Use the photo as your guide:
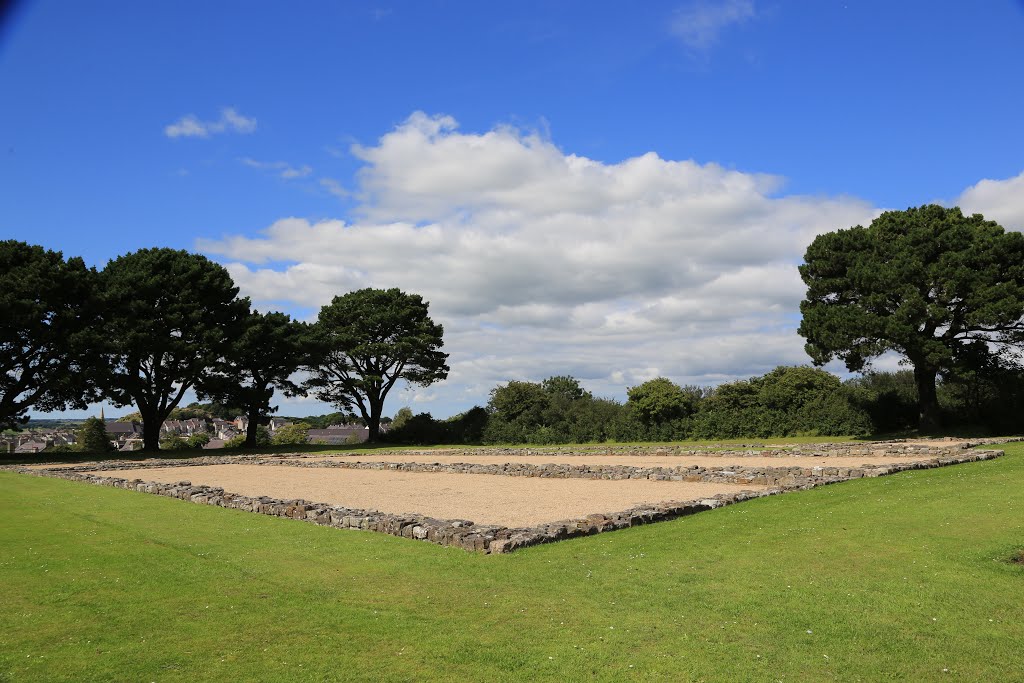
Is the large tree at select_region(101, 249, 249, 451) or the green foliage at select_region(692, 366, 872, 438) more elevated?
the large tree at select_region(101, 249, 249, 451)

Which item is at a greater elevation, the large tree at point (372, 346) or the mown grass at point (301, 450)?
the large tree at point (372, 346)

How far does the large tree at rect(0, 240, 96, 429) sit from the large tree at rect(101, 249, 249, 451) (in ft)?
4.42

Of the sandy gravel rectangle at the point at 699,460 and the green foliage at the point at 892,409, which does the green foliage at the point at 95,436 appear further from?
the green foliage at the point at 892,409

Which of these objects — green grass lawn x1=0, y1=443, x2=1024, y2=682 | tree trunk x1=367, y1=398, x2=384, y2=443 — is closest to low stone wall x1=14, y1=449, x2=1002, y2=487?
green grass lawn x1=0, y1=443, x2=1024, y2=682

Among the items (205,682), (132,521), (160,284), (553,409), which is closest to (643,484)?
(132,521)

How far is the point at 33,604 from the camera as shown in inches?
282

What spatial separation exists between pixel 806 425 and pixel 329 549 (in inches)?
1315

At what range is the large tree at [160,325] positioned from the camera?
39281 millimetres

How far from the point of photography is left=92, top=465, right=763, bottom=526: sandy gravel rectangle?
1383cm

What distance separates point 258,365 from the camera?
46.7m

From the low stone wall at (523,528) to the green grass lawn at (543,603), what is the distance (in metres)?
0.41

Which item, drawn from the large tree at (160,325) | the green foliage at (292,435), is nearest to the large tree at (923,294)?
the large tree at (160,325)

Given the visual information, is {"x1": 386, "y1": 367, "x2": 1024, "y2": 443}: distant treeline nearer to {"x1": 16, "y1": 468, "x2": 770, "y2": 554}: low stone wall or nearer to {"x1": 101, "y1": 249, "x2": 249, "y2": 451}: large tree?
{"x1": 101, "y1": 249, "x2": 249, "y2": 451}: large tree

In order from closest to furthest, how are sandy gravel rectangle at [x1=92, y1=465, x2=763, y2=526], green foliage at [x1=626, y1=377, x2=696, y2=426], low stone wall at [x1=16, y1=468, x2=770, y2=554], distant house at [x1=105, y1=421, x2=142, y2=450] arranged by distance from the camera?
low stone wall at [x1=16, y1=468, x2=770, y2=554], sandy gravel rectangle at [x1=92, y1=465, x2=763, y2=526], green foliage at [x1=626, y1=377, x2=696, y2=426], distant house at [x1=105, y1=421, x2=142, y2=450]
